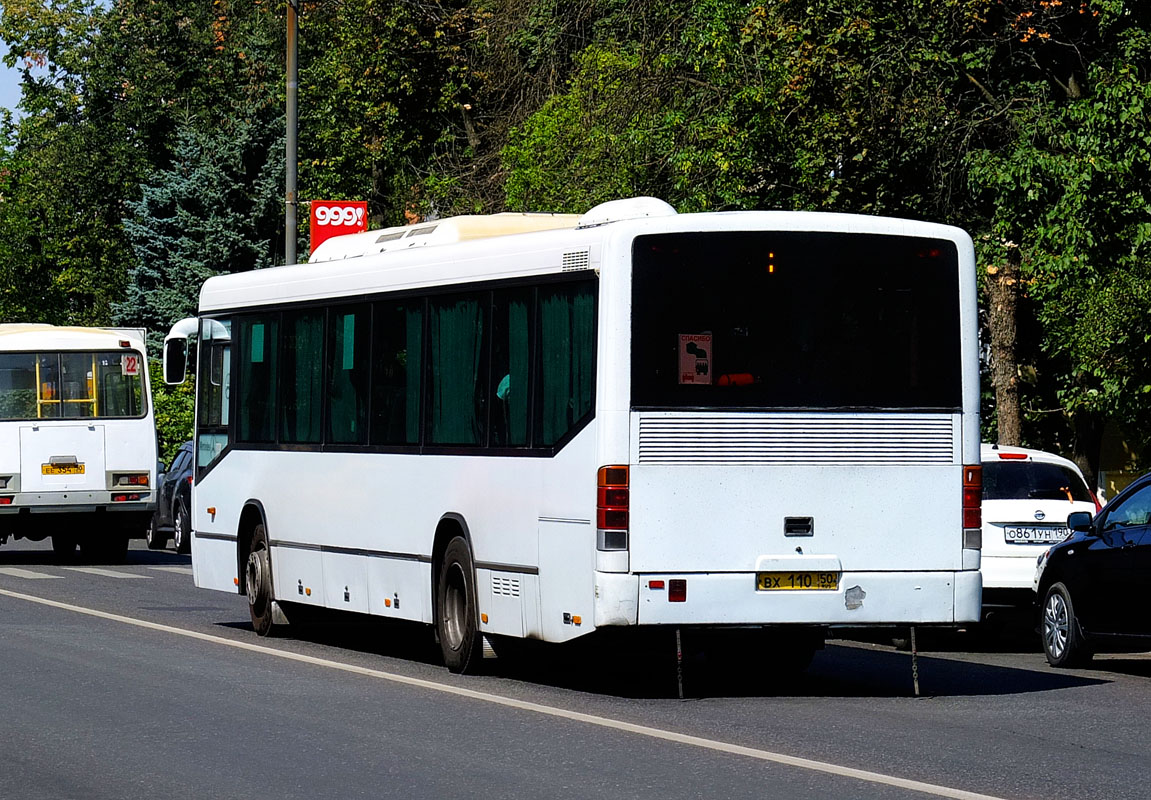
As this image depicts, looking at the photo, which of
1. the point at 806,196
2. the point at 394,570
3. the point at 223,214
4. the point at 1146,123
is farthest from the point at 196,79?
the point at 394,570

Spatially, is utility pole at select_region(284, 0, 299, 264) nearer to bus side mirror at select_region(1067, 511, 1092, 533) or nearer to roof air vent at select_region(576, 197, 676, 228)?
bus side mirror at select_region(1067, 511, 1092, 533)

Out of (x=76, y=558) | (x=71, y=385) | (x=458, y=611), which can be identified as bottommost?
(x=76, y=558)

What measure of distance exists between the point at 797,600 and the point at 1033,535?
210 inches

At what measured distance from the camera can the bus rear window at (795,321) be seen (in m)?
12.4

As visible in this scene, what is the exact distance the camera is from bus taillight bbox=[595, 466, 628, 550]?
12195mm

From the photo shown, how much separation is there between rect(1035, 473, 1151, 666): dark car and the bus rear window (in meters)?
2.74

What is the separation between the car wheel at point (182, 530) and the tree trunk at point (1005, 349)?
39.5 ft

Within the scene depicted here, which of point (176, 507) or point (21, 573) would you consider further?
point (176, 507)

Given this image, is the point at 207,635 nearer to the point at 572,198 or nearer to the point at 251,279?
the point at 251,279

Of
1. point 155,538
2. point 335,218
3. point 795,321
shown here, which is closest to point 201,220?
point 155,538

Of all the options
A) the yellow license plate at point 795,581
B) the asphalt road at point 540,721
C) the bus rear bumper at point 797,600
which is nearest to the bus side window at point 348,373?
the asphalt road at point 540,721

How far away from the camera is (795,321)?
12.7m

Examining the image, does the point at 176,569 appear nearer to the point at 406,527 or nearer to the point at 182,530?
the point at 182,530

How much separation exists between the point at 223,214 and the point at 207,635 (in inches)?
1458
